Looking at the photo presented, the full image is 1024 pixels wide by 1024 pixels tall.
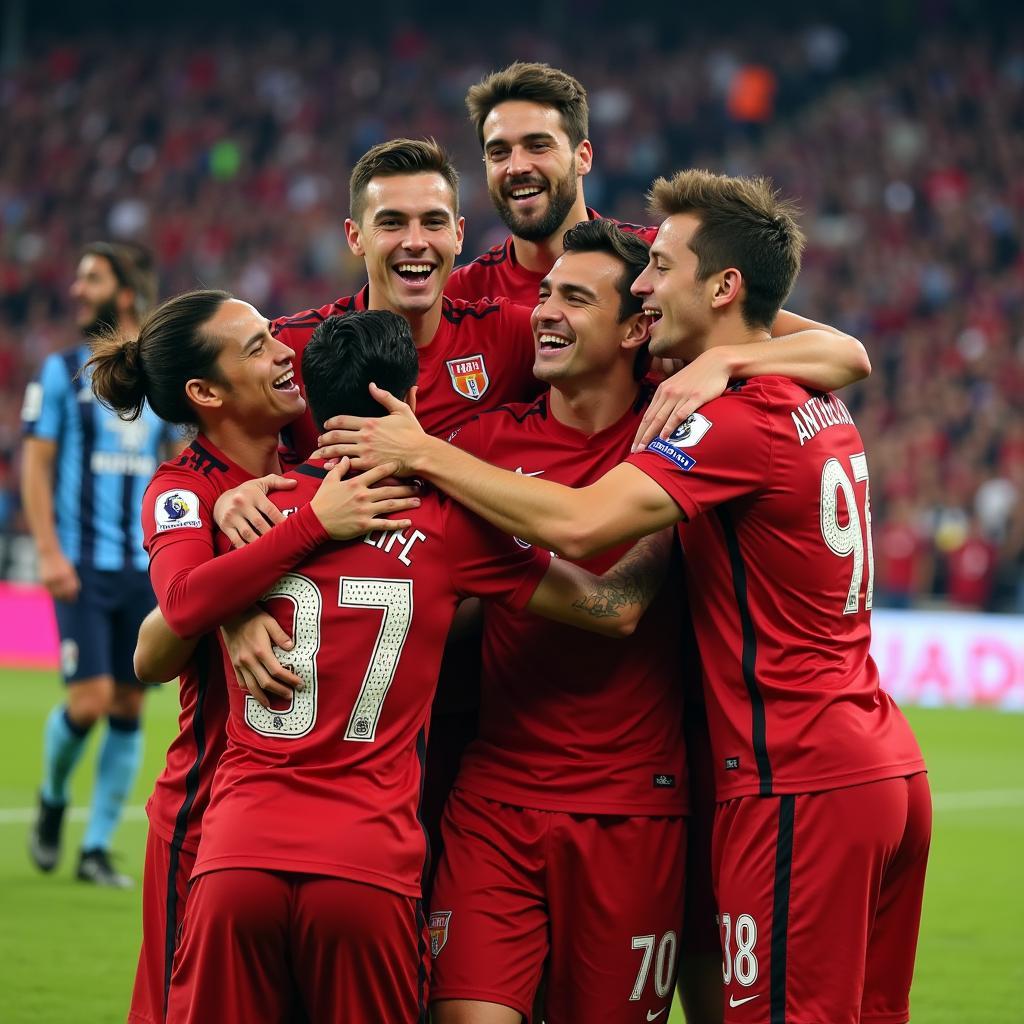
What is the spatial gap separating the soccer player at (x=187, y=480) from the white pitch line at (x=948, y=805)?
602 cm

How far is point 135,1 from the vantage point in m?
35.2

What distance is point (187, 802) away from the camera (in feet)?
13.9

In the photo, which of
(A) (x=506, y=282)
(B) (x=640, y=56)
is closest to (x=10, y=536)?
(B) (x=640, y=56)

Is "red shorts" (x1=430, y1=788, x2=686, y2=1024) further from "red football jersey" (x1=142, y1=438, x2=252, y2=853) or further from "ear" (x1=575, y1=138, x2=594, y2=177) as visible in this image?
"ear" (x1=575, y1=138, x2=594, y2=177)

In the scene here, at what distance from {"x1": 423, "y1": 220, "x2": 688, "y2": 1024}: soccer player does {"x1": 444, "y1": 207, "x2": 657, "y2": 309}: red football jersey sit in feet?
4.58

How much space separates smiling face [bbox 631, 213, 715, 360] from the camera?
4.39 metres

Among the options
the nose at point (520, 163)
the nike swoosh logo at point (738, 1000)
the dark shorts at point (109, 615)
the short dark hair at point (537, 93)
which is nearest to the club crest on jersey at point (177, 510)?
the nike swoosh logo at point (738, 1000)

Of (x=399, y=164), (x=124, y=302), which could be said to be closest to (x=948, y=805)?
(x=124, y=302)

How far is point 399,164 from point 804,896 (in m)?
2.51

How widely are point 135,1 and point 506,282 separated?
31.8 m

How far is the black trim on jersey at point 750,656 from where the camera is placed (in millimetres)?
4164

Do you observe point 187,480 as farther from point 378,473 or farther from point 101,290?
point 101,290

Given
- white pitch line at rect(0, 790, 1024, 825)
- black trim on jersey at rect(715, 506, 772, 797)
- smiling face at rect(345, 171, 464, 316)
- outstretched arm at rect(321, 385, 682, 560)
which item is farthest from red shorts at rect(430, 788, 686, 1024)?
white pitch line at rect(0, 790, 1024, 825)

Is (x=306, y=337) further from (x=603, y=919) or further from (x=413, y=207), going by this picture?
(x=603, y=919)
